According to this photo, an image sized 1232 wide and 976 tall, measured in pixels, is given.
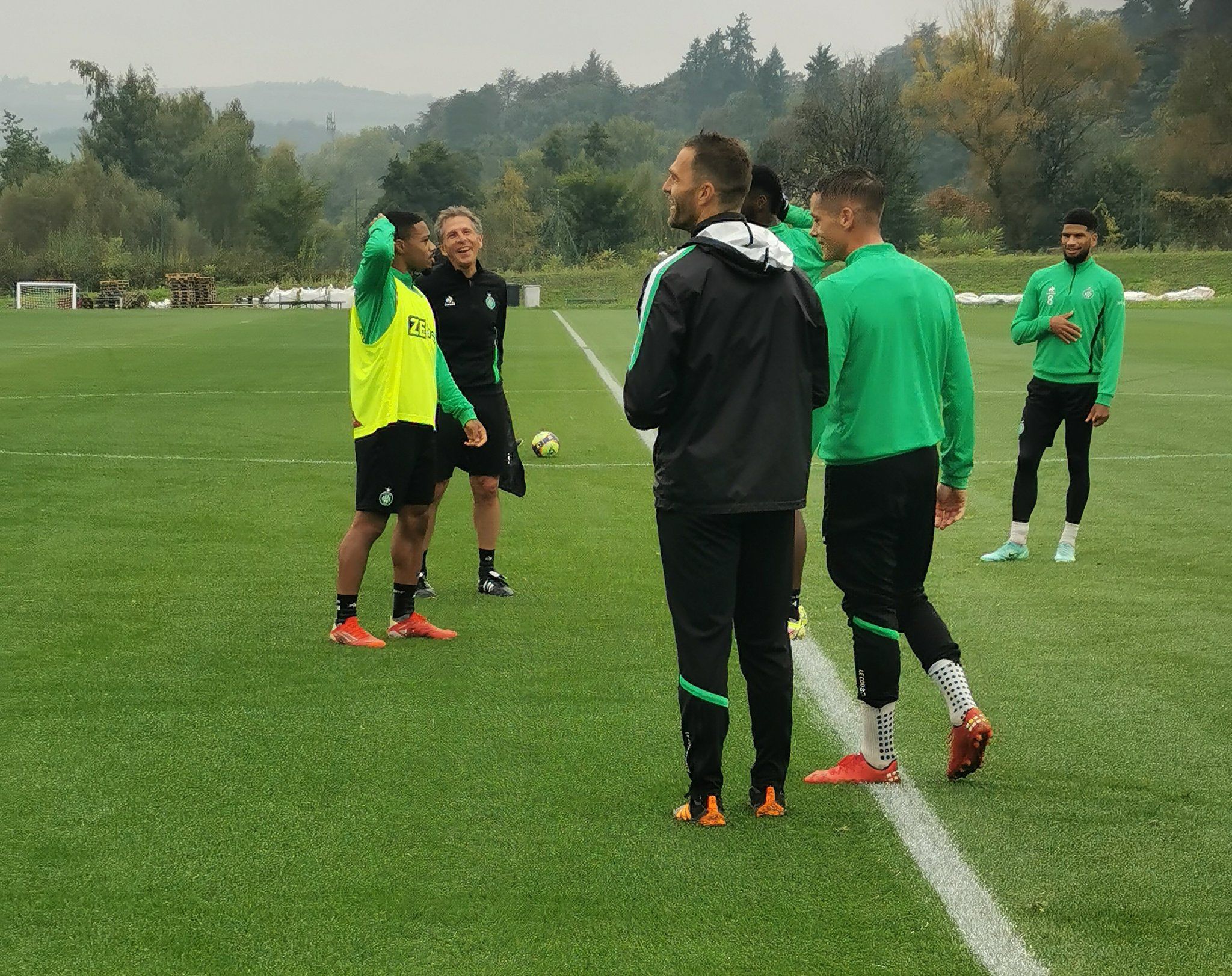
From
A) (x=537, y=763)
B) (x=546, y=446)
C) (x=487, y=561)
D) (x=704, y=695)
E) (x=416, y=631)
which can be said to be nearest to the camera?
(x=704, y=695)

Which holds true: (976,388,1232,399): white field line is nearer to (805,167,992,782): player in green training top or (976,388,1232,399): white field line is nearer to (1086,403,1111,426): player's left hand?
(1086,403,1111,426): player's left hand

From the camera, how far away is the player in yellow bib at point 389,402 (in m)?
7.16

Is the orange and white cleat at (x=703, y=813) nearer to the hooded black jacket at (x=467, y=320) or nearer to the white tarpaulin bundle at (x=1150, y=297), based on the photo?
the hooded black jacket at (x=467, y=320)

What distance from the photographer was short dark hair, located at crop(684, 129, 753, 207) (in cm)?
472

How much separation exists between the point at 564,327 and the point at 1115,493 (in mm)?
33052

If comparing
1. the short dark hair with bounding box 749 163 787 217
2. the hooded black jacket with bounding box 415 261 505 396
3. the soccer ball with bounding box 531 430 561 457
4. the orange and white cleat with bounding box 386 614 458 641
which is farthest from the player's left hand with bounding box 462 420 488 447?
the soccer ball with bounding box 531 430 561 457

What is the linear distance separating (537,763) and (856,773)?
1.13 m

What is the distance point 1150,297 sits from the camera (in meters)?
55.5

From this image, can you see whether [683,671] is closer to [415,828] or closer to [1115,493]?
[415,828]

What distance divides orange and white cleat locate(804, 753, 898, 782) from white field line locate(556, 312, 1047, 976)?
4 centimetres

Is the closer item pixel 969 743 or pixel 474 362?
pixel 969 743

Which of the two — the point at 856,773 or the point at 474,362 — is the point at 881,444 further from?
the point at 474,362

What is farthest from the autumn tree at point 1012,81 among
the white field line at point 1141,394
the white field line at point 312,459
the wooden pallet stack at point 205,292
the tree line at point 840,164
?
the white field line at point 312,459

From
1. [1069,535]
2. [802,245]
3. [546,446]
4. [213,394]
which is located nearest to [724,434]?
[802,245]
